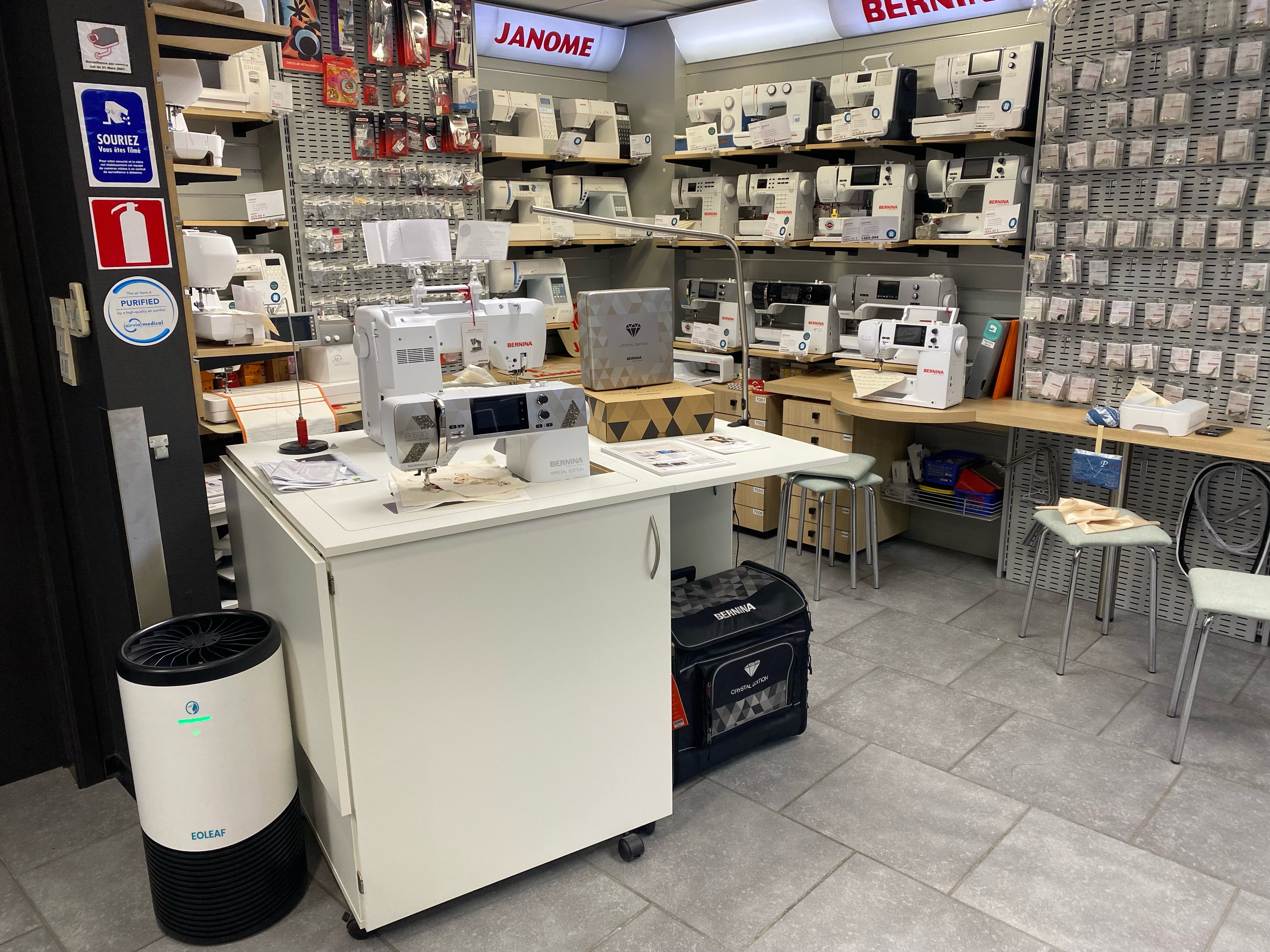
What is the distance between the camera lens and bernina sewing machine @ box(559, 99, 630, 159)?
515cm

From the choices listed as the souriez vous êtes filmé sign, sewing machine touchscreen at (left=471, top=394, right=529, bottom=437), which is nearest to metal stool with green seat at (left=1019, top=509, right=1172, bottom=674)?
sewing machine touchscreen at (left=471, top=394, right=529, bottom=437)

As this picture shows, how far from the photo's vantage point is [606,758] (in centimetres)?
237

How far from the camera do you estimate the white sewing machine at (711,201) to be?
198 inches

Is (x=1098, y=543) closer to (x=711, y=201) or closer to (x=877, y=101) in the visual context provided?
(x=877, y=101)

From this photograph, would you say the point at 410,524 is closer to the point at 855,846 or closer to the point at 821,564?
the point at 855,846

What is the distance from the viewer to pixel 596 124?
541 cm

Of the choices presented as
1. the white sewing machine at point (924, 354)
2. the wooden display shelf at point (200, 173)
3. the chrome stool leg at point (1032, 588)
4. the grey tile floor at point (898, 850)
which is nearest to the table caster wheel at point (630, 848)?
the grey tile floor at point (898, 850)

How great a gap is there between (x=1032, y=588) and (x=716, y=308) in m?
2.60

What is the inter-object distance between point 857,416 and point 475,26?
2.86 metres

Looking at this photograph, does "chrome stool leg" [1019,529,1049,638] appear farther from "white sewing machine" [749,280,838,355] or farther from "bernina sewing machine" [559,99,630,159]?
"bernina sewing machine" [559,99,630,159]

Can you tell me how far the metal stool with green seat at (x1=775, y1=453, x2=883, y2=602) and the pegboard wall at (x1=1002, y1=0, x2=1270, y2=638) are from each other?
75cm

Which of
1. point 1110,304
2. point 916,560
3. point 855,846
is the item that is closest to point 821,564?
point 916,560

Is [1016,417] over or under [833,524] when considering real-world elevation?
over

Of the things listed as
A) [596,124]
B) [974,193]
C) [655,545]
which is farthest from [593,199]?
[655,545]
